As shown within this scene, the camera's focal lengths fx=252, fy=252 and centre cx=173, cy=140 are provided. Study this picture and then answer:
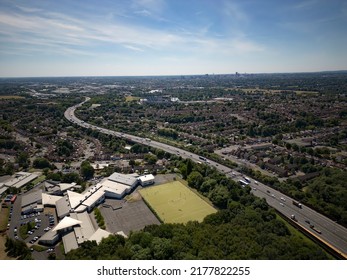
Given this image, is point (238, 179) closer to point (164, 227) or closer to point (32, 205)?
point (164, 227)

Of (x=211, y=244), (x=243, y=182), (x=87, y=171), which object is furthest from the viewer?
(x=87, y=171)

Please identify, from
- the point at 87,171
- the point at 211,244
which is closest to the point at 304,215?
the point at 211,244

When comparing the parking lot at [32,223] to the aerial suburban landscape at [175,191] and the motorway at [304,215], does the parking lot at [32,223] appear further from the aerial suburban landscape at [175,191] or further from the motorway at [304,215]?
the motorway at [304,215]

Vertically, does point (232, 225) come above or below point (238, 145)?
above

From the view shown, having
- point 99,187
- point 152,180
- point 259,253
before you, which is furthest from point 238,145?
point 259,253

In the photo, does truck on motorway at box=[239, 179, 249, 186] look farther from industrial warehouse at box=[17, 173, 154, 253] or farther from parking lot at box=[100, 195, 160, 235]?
parking lot at box=[100, 195, 160, 235]

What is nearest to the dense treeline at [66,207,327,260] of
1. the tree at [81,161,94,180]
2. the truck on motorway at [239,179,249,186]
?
the truck on motorway at [239,179,249,186]

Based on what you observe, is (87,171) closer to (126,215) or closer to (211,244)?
(126,215)
